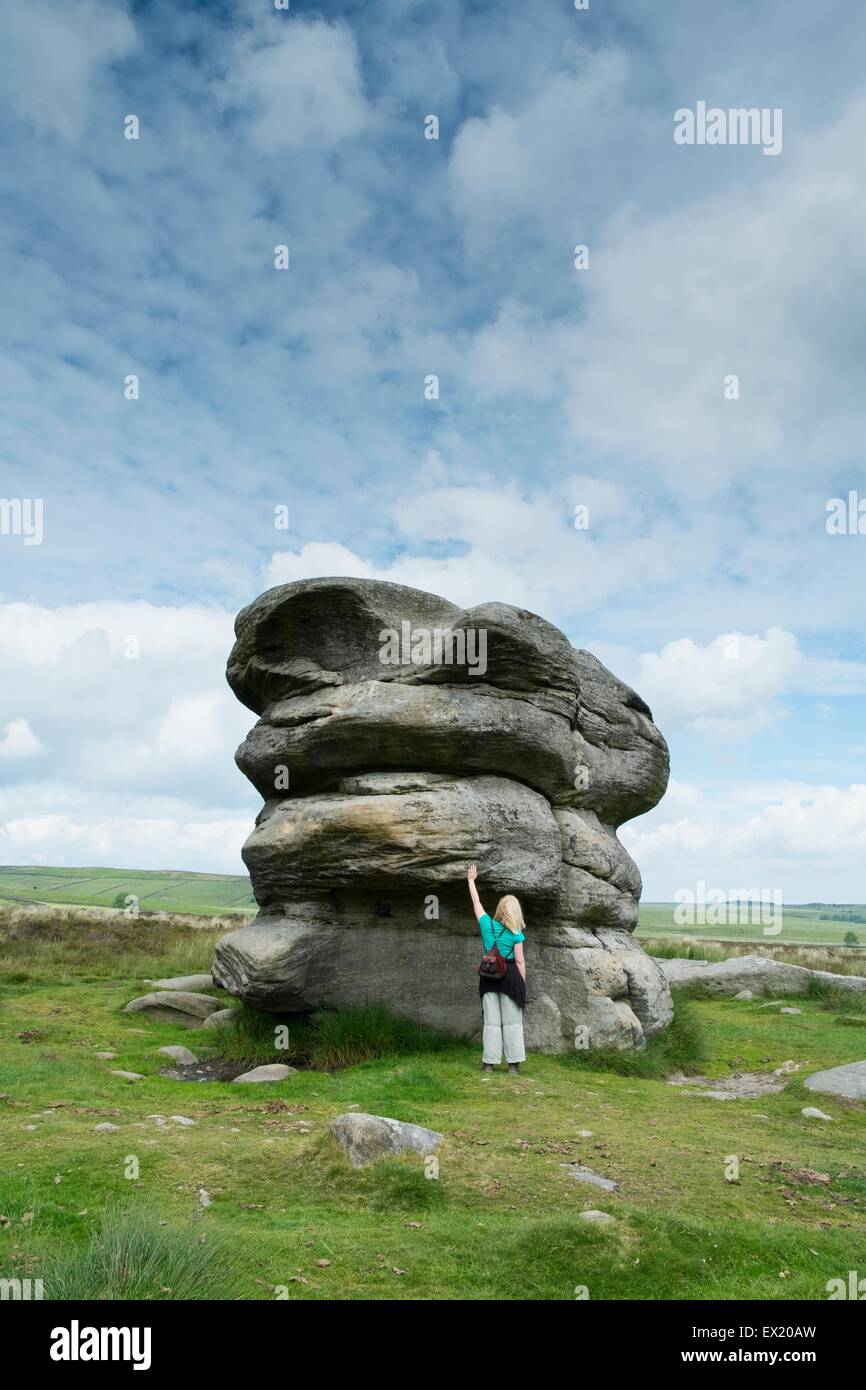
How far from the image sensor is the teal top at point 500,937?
548 inches

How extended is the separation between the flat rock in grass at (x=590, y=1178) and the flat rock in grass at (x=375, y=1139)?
4.26 ft

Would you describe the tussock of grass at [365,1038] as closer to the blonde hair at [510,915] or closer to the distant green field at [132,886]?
the blonde hair at [510,915]

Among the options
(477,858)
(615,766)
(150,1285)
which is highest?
(615,766)

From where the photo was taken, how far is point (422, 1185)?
7734 mm

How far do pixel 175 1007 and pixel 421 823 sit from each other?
7.87 metres

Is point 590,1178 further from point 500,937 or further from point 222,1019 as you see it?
point 222,1019

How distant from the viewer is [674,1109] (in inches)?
479

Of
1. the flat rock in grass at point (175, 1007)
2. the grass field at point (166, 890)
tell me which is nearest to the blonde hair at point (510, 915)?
the flat rock in grass at point (175, 1007)

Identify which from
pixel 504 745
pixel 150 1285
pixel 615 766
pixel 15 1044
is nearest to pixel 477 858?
pixel 504 745

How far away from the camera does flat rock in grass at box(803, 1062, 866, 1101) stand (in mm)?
13086

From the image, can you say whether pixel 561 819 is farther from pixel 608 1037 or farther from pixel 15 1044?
pixel 15 1044

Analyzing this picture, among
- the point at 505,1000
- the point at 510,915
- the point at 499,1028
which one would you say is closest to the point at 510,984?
the point at 505,1000
